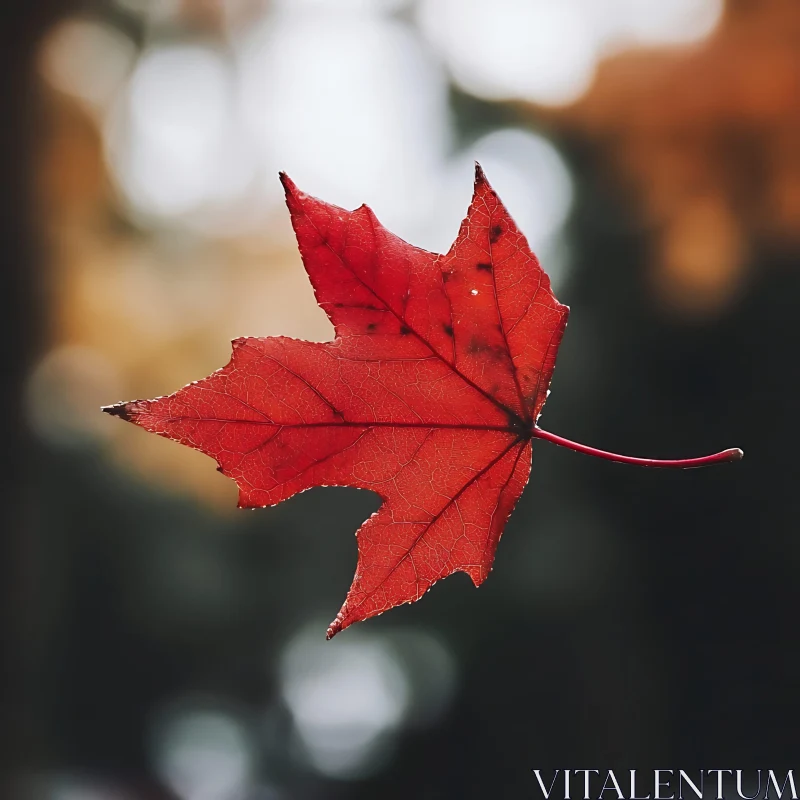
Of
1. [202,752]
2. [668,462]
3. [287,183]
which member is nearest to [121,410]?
[287,183]

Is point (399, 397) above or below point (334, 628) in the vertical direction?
above

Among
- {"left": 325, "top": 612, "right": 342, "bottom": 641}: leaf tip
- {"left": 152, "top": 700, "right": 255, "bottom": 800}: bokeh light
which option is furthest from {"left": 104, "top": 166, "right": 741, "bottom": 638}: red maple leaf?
{"left": 152, "top": 700, "right": 255, "bottom": 800}: bokeh light

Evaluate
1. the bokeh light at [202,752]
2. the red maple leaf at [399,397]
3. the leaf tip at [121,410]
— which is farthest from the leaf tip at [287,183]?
the bokeh light at [202,752]

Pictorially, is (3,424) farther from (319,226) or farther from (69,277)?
(319,226)

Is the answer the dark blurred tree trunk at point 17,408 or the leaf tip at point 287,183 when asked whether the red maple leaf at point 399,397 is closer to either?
the leaf tip at point 287,183

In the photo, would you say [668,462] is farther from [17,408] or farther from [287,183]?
[17,408]

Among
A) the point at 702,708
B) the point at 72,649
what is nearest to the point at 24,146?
the point at 72,649
